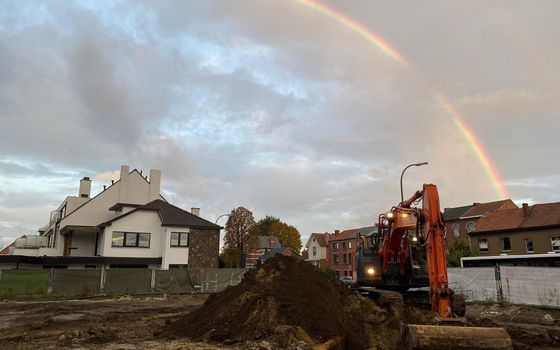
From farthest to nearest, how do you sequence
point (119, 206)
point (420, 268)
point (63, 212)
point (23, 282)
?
point (63, 212), point (119, 206), point (23, 282), point (420, 268)

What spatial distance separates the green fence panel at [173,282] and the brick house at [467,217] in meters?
44.1

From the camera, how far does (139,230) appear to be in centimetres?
4469

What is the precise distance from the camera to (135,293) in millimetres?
33781

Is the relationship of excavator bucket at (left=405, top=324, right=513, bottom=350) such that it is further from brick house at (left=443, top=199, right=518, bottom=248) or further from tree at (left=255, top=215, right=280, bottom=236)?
tree at (left=255, top=215, right=280, bottom=236)

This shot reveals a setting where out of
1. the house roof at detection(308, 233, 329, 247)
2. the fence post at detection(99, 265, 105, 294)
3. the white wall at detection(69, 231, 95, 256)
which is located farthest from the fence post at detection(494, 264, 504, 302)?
the house roof at detection(308, 233, 329, 247)

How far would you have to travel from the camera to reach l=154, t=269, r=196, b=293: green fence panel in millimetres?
35094

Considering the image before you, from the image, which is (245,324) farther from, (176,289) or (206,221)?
(206,221)

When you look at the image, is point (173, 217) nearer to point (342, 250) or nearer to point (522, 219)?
point (522, 219)

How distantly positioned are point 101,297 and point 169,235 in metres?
12.3

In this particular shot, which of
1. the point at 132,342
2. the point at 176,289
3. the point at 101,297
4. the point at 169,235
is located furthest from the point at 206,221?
the point at 132,342

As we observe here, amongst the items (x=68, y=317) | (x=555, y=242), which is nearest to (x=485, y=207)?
(x=555, y=242)

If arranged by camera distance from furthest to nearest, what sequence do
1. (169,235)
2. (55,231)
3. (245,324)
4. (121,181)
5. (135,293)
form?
(55,231) < (121,181) < (169,235) < (135,293) < (245,324)

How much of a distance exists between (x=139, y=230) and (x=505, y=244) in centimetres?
4291

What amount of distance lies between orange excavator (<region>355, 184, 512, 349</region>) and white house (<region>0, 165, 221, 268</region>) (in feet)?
93.7
